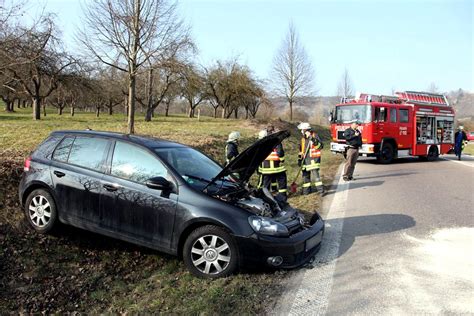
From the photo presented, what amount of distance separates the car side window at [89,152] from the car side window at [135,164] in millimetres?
233

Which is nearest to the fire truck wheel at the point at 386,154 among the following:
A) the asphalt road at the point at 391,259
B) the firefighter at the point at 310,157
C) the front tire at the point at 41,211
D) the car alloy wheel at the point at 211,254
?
the asphalt road at the point at 391,259

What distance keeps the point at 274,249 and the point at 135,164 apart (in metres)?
2.05

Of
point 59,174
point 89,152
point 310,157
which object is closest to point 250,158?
point 89,152

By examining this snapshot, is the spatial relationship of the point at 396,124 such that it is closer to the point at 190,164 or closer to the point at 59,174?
the point at 190,164

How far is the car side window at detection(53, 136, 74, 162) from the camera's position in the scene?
5.49 meters

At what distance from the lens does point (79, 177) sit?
5.12m

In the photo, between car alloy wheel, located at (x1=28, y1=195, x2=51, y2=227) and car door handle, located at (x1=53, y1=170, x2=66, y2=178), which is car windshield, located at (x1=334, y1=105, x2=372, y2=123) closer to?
car door handle, located at (x1=53, y1=170, x2=66, y2=178)

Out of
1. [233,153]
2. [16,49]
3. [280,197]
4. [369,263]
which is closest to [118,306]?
[280,197]

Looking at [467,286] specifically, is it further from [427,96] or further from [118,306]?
[427,96]

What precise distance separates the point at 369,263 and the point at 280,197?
1418 mm

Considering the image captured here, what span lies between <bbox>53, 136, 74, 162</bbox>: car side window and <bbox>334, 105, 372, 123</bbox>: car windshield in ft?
43.2

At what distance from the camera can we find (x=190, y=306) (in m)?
3.72

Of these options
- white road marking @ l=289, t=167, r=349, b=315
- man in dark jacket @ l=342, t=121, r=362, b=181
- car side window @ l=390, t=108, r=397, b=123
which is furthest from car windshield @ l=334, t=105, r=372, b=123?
white road marking @ l=289, t=167, r=349, b=315

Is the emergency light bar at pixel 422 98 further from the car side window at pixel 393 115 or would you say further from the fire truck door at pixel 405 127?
the car side window at pixel 393 115
